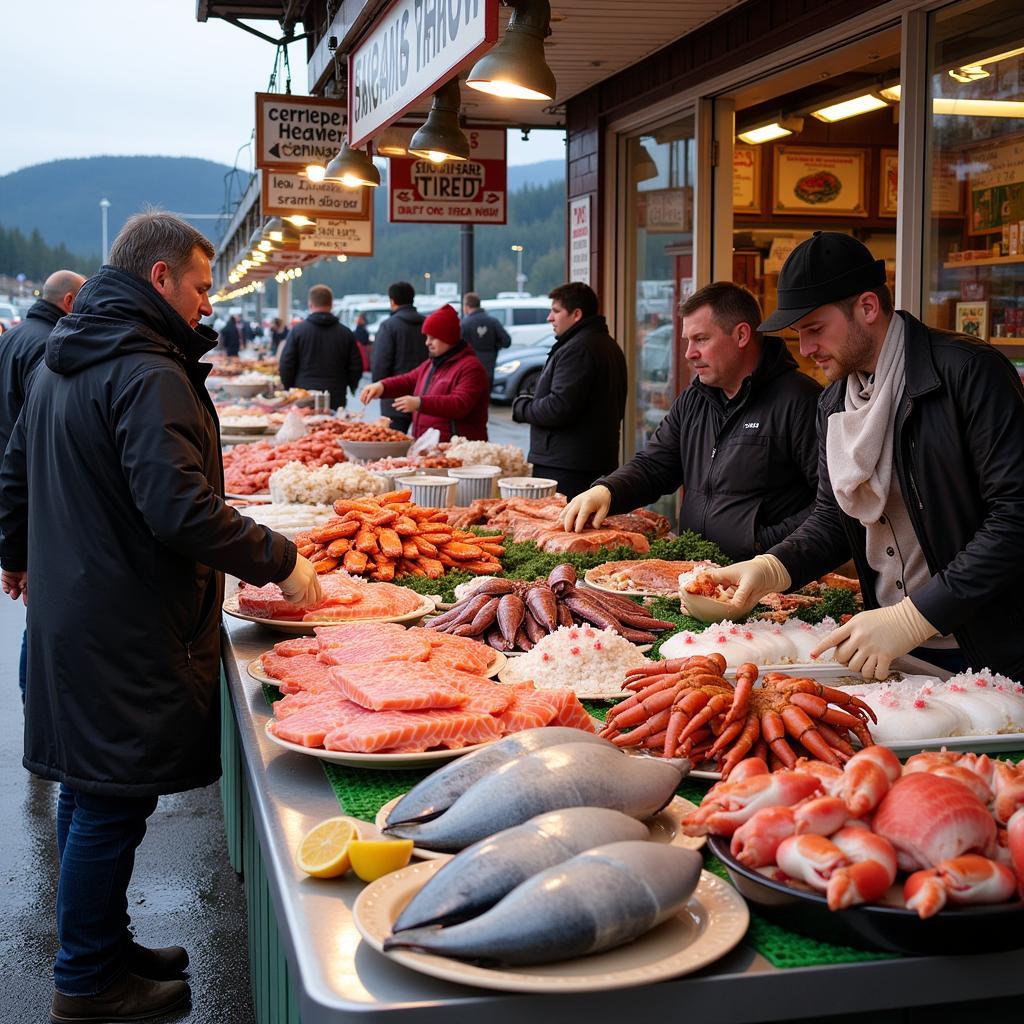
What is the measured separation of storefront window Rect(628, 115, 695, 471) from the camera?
8781 mm

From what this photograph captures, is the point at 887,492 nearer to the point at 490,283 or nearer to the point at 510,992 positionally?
the point at 510,992

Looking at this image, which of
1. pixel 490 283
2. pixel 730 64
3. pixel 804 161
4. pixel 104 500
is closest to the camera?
pixel 104 500

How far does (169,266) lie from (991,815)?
98.1 inches

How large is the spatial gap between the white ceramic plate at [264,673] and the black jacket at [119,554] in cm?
29

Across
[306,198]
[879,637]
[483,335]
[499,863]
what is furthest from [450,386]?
[483,335]

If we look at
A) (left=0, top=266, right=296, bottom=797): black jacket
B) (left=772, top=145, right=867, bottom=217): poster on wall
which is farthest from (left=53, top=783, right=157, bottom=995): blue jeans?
(left=772, top=145, right=867, bottom=217): poster on wall

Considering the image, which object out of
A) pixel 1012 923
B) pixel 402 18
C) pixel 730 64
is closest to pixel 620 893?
pixel 1012 923

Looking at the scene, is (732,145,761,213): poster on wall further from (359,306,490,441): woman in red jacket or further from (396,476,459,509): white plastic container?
(396,476,459,509): white plastic container

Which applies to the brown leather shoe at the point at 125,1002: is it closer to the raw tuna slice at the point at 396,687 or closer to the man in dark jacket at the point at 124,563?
the man in dark jacket at the point at 124,563

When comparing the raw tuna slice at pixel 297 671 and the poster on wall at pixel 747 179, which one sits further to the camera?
the poster on wall at pixel 747 179

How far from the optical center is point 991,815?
1637mm

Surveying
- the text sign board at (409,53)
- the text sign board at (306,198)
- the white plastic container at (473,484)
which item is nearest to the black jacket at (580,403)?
the white plastic container at (473,484)

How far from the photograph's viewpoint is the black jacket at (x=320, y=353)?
1370cm

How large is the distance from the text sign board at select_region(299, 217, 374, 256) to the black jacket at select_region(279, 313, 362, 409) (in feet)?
7.13
